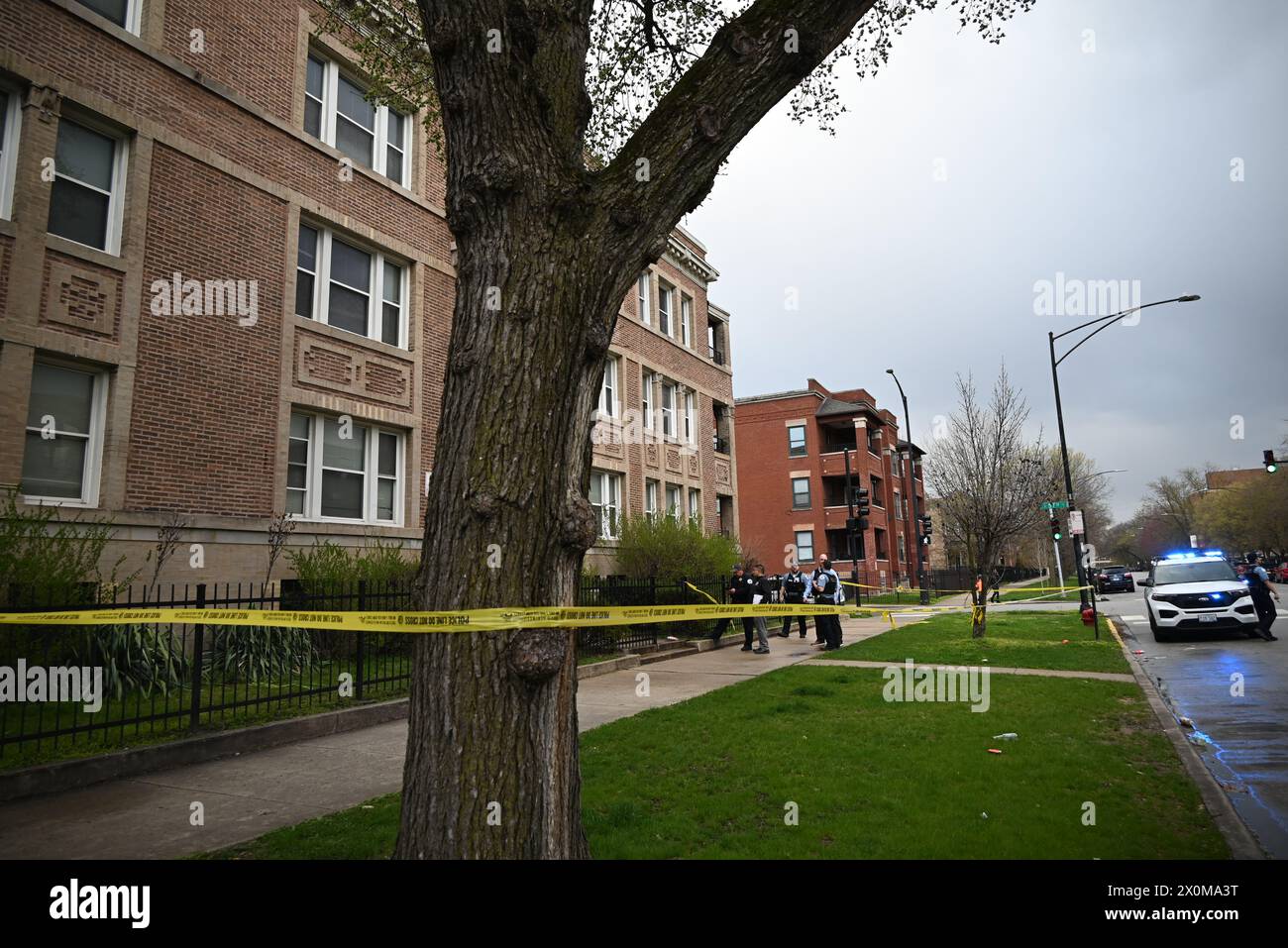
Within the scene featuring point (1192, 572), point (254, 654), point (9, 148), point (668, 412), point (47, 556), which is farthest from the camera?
point (668, 412)

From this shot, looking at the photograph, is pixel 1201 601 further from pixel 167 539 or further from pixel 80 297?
pixel 80 297

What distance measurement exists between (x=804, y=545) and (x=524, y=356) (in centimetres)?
4334

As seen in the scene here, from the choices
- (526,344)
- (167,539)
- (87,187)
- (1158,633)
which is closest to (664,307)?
(1158,633)

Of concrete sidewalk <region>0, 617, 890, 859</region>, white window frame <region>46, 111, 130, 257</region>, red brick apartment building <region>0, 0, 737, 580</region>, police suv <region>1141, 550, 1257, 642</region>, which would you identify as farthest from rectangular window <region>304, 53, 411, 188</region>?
police suv <region>1141, 550, 1257, 642</region>

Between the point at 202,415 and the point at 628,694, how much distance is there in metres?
8.08

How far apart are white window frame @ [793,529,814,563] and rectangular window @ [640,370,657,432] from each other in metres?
22.5

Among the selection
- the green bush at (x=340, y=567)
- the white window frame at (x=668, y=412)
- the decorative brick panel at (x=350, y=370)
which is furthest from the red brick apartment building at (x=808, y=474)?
the green bush at (x=340, y=567)

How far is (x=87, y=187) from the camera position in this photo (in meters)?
11.1

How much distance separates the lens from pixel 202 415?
477 inches

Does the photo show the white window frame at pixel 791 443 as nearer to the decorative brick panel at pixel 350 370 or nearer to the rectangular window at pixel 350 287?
the rectangular window at pixel 350 287

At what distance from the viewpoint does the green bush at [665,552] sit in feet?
62.4

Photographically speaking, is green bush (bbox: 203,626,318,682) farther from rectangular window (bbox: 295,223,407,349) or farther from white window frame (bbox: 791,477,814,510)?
white window frame (bbox: 791,477,814,510)
